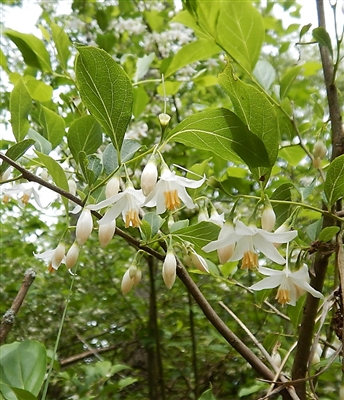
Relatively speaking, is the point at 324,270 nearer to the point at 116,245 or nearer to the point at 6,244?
the point at 116,245

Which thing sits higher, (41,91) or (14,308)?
(41,91)

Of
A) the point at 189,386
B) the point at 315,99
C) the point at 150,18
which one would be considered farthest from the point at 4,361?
the point at 150,18

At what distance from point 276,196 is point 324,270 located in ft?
0.54

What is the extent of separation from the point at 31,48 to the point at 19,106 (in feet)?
2.25

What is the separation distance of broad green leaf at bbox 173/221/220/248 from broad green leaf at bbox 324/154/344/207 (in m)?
0.18

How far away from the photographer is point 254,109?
1.85 feet

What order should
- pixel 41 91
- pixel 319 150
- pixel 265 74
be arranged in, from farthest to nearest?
pixel 41 91
pixel 265 74
pixel 319 150

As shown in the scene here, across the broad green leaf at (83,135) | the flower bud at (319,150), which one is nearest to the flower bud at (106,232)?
the broad green leaf at (83,135)

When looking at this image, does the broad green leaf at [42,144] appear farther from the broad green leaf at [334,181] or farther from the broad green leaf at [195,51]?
the broad green leaf at [195,51]

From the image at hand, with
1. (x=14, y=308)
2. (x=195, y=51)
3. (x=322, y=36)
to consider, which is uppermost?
(x=195, y=51)

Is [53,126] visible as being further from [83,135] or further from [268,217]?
[268,217]

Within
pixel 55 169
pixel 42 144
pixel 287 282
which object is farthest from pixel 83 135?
pixel 287 282

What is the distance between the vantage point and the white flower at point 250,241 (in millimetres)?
677

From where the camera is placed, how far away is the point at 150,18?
2252mm
